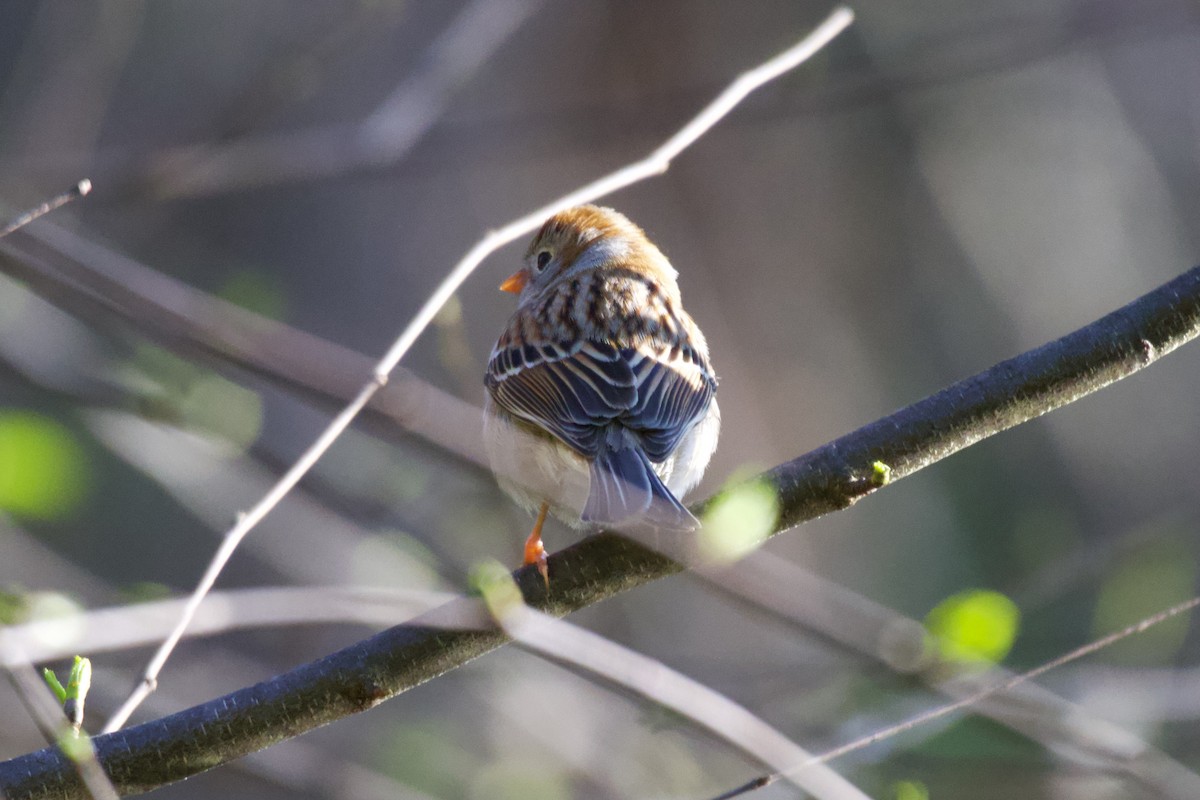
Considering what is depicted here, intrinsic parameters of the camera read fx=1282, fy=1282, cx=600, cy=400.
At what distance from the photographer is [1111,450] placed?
918 cm

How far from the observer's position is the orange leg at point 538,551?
9.64ft

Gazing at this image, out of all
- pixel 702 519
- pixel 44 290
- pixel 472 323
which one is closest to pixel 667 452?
pixel 702 519

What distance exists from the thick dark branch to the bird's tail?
103 millimetres

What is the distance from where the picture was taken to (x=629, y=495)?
3375 millimetres

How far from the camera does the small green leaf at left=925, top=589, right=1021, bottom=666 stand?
10.0ft

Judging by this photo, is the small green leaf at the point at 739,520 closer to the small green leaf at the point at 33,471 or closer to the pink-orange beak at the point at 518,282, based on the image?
the small green leaf at the point at 33,471

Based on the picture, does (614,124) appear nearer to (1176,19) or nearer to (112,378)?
(1176,19)

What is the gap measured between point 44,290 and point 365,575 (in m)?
1.92

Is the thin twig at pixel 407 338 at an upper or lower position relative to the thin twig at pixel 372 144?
lower

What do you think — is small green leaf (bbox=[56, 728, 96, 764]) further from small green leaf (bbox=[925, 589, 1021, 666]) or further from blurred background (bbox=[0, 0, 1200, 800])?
small green leaf (bbox=[925, 589, 1021, 666])

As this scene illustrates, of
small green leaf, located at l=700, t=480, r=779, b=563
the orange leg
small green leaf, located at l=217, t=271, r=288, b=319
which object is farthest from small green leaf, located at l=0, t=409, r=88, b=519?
small green leaf, located at l=700, t=480, r=779, b=563

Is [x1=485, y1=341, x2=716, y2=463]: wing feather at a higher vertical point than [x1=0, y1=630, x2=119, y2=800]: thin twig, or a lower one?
higher

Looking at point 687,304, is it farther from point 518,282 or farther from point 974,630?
point 974,630

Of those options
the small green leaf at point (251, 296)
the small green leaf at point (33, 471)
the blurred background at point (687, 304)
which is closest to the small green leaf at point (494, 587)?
the blurred background at point (687, 304)
